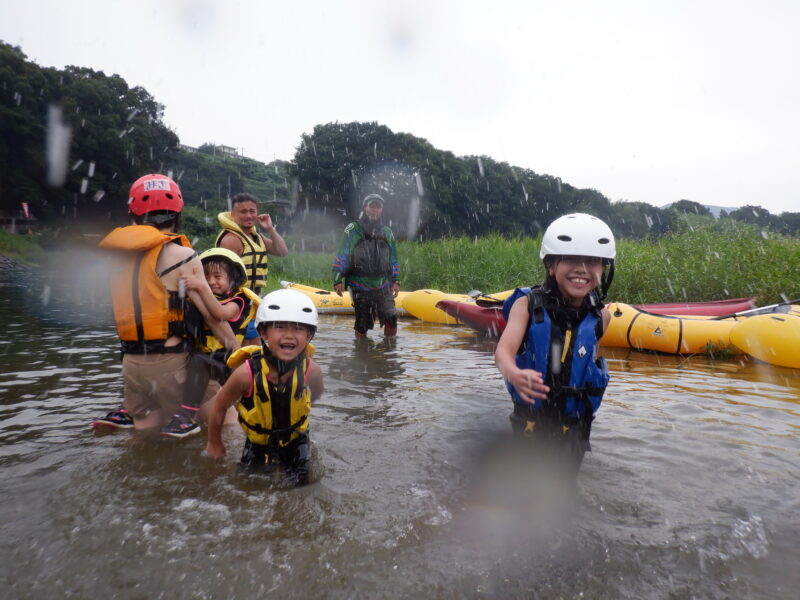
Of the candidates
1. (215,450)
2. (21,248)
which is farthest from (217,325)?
(21,248)

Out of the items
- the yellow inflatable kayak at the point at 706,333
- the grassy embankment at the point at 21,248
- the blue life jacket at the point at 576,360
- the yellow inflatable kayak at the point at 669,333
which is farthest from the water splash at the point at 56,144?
the blue life jacket at the point at 576,360

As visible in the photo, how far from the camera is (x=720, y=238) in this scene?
38.8 ft

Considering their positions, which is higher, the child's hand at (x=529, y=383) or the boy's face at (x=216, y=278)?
the boy's face at (x=216, y=278)

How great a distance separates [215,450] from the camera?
368cm

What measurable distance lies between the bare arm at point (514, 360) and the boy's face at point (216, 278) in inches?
95.7

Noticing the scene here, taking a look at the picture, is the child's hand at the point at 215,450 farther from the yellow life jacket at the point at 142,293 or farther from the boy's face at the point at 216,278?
the boy's face at the point at 216,278

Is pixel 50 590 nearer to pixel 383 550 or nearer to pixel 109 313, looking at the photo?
pixel 383 550

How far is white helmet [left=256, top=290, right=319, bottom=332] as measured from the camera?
3.40 metres

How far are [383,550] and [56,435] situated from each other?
2.93 meters

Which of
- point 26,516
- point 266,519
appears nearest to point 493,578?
point 266,519

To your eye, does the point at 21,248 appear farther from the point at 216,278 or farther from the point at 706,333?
the point at 706,333

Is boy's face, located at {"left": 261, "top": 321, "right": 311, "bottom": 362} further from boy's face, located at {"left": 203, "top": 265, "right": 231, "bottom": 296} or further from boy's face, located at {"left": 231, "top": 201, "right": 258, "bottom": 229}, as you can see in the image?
boy's face, located at {"left": 231, "top": 201, "right": 258, "bottom": 229}

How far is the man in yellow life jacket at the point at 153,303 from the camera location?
3975mm

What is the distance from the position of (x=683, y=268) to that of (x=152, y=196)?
419 inches
